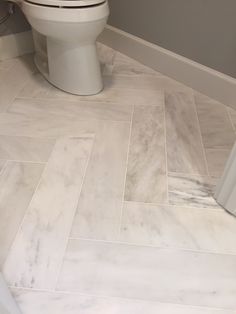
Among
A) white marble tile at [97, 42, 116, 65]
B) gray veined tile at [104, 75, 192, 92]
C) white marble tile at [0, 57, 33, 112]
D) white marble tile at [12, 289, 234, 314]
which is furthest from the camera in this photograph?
white marble tile at [97, 42, 116, 65]

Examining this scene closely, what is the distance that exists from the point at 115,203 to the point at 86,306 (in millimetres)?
313

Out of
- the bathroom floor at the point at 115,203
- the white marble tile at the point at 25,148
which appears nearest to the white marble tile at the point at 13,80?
the bathroom floor at the point at 115,203

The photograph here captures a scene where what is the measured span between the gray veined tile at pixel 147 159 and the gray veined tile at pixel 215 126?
0.58ft

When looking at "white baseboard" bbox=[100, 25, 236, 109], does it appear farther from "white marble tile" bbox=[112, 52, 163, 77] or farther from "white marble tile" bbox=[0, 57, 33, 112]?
"white marble tile" bbox=[0, 57, 33, 112]

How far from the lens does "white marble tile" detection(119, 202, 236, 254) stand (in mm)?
793

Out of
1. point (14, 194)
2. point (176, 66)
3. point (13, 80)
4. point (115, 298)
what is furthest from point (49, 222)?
point (176, 66)

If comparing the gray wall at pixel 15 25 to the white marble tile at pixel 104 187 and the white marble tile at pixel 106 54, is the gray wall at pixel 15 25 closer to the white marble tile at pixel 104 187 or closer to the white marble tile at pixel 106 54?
the white marble tile at pixel 106 54

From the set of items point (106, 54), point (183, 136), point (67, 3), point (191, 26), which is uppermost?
point (67, 3)

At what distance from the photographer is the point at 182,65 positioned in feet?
4.88

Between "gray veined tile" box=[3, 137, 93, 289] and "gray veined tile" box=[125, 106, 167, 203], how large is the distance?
17 centimetres

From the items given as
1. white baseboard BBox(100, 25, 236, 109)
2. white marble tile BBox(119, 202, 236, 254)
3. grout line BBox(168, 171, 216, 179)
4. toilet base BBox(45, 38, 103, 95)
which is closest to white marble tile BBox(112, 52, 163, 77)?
white baseboard BBox(100, 25, 236, 109)

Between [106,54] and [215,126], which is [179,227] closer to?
[215,126]

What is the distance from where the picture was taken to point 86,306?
0.66 meters

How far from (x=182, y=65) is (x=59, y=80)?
62cm
